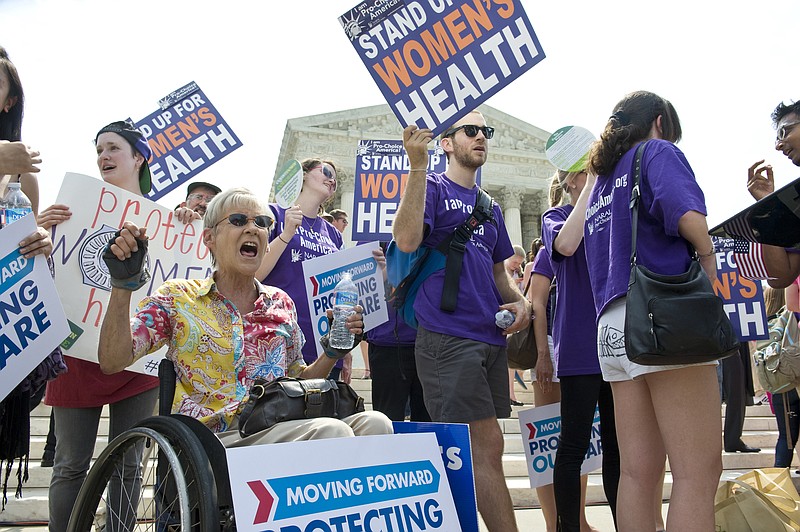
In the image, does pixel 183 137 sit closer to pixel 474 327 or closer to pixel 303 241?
pixel 303 241

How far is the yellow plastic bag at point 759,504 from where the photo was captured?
117 inches

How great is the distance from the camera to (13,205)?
2.42 metres

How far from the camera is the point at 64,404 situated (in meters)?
2.71

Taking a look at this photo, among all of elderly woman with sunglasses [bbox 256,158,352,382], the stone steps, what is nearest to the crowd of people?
elderly woman with sunglasses [bbox 256,158,352,382]

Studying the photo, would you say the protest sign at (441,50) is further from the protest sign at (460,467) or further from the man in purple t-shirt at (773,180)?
the protest sign at (460,467)

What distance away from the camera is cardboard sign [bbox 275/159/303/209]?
14.7ft

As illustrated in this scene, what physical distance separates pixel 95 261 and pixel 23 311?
69 centimetres

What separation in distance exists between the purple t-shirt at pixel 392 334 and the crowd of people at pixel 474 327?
87 millimetres

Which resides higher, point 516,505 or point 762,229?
point 762,229

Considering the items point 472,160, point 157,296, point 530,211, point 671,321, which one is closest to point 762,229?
point 671,321

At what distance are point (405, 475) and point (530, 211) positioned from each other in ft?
123

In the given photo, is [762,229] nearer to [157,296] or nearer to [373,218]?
[157,296]

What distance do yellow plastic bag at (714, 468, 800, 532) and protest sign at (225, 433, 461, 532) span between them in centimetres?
187

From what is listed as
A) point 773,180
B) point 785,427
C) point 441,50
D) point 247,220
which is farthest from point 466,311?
point 785,427
